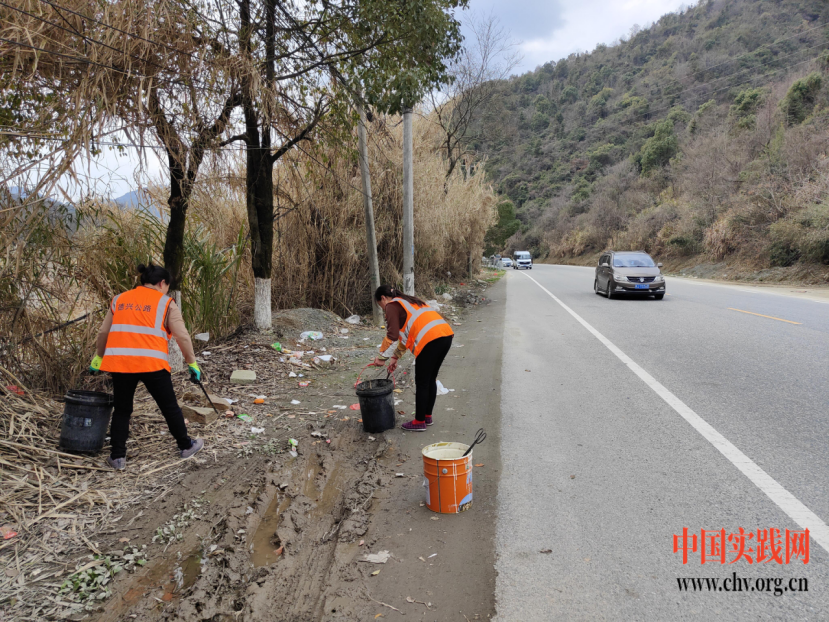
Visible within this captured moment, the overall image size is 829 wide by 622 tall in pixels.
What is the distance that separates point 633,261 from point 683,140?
136ft

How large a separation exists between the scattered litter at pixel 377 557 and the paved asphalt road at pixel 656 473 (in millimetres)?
680

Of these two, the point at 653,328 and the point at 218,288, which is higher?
the point at 218,288

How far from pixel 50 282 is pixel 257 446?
290cm

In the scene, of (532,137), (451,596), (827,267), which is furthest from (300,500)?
(532,137)

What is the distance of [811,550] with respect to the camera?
2.88 m

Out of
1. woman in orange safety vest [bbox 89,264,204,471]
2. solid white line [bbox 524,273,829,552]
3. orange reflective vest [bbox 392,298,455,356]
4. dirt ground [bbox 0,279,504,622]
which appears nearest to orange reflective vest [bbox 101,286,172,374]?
woman in orange safety vest [bbox 89,264,204,471]

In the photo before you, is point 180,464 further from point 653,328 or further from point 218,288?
point 653,328

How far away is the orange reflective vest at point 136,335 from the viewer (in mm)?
4238

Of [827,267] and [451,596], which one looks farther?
[827,267]

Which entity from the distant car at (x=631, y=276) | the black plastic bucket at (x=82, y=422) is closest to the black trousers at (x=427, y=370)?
the black plastic bucket at (x=82, y=422)

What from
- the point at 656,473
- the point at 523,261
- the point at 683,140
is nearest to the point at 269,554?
the point at 656,473

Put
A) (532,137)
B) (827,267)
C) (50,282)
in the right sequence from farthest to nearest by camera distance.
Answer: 1. (532,137)
2. (827,267)
3. (50,282)

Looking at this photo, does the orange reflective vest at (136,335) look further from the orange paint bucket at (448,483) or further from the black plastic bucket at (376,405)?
the orange paint bucket at (448,483)

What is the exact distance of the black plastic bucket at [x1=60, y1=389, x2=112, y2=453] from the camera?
4.39m
